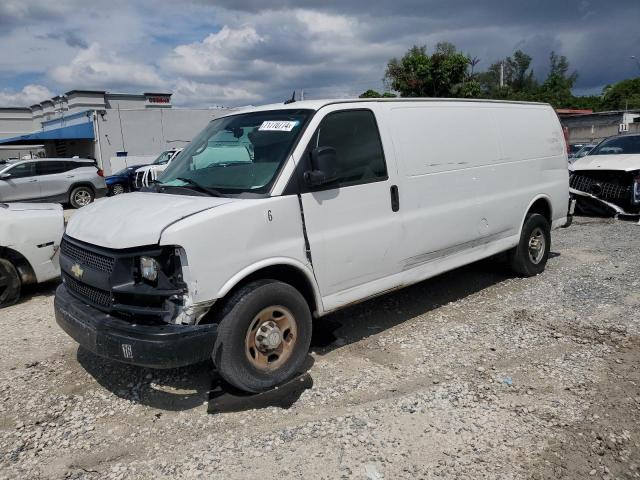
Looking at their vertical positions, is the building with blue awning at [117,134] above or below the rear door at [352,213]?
above

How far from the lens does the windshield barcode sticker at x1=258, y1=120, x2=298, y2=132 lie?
13.7ft

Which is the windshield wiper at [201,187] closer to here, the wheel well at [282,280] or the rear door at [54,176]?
the wheel well at [282,280]

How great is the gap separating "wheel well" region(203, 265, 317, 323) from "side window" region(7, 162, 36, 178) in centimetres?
1561

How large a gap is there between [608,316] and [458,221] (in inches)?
70.7

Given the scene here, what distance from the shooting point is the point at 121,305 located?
11.7ft

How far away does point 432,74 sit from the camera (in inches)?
1187

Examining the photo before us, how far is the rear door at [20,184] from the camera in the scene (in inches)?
642

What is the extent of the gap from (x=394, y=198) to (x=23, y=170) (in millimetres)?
15902

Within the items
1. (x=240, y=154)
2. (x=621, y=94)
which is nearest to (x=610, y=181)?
(x=240, y=154)

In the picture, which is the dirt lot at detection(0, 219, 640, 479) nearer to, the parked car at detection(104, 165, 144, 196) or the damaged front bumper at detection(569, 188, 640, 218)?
the damaged front bumper at detection(569, 188, 640, 218)

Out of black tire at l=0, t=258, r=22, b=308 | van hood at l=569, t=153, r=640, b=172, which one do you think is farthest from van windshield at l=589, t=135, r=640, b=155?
black tire at l=0, t=258, r=22, b=308

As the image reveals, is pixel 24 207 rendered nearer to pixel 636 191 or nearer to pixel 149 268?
pixel 149 268

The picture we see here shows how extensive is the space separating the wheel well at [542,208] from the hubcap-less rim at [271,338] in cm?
391

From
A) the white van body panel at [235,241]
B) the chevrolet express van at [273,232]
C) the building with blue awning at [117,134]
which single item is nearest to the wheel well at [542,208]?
the chevrolet express van at [273,232]
